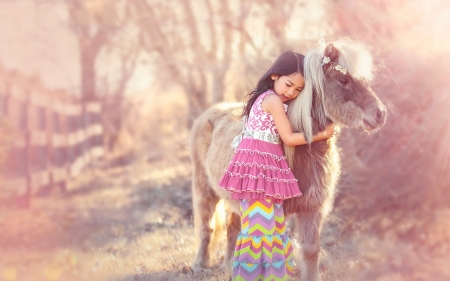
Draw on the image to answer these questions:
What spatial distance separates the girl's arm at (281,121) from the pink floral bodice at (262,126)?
6cm

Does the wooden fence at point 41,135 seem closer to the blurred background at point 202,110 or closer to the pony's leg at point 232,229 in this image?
the blurred background at point 202,110

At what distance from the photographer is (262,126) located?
12.0 ft

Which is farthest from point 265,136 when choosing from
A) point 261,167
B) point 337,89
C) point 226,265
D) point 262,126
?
point 226,265

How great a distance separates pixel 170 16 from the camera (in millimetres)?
10188

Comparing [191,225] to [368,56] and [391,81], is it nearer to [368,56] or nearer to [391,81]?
[391,81]

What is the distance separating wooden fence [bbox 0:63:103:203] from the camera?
802cm

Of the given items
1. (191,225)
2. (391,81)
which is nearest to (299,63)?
(391,81)

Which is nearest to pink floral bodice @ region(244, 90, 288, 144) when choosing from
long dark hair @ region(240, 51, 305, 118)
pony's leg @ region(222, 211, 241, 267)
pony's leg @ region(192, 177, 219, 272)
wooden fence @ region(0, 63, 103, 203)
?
long dark hair @ region(240, 51, 305, 118)

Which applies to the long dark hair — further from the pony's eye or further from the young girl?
the pony's eye

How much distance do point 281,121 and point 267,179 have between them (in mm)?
480

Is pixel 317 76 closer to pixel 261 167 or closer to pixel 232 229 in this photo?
pixel 261 167

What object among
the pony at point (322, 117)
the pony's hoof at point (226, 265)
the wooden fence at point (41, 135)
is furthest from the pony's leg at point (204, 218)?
the wooden fence at point (41, 135)

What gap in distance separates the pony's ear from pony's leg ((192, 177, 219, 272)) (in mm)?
2147

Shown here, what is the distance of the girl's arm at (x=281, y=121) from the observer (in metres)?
3.57
